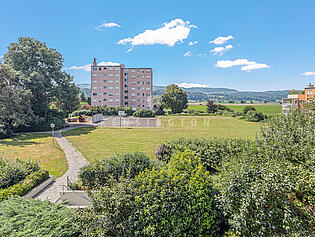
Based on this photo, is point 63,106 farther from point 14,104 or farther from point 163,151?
point 163,151

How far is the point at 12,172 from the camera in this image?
733 cm

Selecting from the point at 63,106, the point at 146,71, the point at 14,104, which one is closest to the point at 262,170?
the point at 14,104

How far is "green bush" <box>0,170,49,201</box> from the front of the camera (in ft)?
19.6

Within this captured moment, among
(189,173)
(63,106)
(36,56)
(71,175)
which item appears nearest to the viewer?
(189,173)

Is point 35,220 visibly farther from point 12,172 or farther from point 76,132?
point 76,132

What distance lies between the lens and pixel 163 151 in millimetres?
9656

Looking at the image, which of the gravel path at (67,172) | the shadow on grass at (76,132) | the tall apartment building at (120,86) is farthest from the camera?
the tall apartment building at (120,86)

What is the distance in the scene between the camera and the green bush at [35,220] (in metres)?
3.54

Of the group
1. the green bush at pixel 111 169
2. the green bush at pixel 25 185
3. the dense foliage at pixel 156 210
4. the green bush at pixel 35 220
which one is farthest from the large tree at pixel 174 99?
the green bush at pixel 35 220

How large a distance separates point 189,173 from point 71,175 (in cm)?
728

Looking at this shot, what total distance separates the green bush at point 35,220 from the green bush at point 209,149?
5.13 m

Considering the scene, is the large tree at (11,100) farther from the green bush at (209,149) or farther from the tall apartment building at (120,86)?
the tall apartment building at (120,86)

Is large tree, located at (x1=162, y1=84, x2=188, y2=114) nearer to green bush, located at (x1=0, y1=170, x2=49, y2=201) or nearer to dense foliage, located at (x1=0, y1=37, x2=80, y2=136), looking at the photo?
dense foliage, located at (x1=0, y1=37, x2=80, y2=136)

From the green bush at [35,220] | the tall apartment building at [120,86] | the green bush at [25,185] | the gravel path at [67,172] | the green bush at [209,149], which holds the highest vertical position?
the tall apartment building at [120,86]
